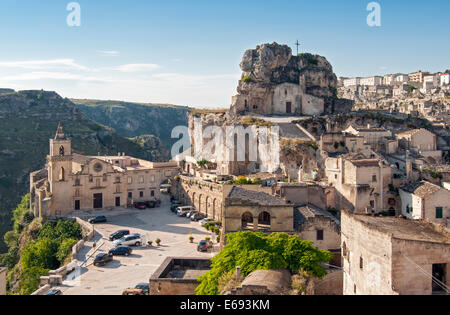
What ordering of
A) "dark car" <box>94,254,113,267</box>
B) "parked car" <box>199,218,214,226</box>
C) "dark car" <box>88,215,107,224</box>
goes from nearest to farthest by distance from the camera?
"dark car" <box>94,254,113,267</box> < "parked car" <box>199,218,214,226</box> < "dark car" <box>88,215,107,224</box>

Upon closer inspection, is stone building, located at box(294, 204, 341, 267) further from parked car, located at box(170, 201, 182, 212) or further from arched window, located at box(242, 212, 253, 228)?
parked car, located at box(170, 201, 182, 212)

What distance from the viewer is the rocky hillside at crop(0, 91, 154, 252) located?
327 feet

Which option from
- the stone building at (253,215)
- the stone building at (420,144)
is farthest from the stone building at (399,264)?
the stone building at (420,144)

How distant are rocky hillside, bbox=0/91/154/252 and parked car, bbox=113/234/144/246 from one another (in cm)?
5227

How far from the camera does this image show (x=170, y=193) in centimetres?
6688

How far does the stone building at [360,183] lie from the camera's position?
42.5m

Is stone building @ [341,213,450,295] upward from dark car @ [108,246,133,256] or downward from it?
upward

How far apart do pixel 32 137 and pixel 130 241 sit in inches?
3297


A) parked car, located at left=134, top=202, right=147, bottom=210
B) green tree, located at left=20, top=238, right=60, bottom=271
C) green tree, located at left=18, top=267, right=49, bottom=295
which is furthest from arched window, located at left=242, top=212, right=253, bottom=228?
parked car, located at left=134, top=202, right=147, bottom=210

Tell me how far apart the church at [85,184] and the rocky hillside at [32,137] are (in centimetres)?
3414

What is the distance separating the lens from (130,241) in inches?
1655

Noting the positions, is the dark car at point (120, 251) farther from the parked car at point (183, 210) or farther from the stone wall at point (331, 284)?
the stone wall at point (331, 284)

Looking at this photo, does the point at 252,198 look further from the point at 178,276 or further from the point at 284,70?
the point at 284,70

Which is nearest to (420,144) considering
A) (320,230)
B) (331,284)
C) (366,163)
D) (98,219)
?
(366,163)
